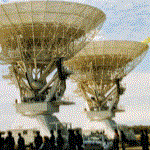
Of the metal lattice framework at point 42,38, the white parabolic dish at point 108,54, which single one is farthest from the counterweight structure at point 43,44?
the white parabolic dish at point 108,54

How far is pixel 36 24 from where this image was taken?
119 ft

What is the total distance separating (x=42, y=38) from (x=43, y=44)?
65 cm

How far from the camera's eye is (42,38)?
1463 inches

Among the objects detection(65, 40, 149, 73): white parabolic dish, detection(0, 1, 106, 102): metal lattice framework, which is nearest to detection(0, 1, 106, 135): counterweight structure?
detection(0, 1, 106, 102): metal lattice framework

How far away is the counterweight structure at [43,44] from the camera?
117 feet

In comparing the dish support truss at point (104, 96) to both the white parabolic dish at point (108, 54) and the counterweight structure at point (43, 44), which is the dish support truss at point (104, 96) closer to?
the white parabolic dish at point (108, 54)

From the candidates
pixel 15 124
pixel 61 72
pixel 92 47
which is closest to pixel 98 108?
pixel 92 47

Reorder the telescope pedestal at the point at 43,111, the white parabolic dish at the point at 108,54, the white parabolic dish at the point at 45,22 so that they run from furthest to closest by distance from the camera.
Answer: the white parabolic dish at the point at 108,54
the telescope pedestal at the point at 43,111
the white parabolic dish at the point at 45,22

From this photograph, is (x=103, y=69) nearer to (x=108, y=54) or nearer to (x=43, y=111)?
(x=108, y=54)

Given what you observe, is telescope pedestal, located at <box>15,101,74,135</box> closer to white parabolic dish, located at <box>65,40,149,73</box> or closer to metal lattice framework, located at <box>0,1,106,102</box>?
metal lattice framework, located at <box>0,1,106,102</box>

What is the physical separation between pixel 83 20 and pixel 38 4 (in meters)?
5.48

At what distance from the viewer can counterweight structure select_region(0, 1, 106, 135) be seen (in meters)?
35.8

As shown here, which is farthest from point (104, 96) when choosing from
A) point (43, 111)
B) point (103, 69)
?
point (43, 111)

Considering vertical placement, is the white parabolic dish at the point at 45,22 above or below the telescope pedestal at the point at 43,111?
above
